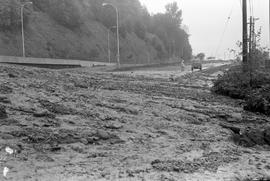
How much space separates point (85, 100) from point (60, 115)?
2.37 metres

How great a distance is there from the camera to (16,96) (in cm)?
1085

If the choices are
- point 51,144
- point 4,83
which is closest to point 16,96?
point 4,83

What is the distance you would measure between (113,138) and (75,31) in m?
73.4

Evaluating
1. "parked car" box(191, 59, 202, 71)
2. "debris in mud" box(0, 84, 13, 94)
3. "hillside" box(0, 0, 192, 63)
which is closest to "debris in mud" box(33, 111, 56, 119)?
"debris in mud" box(0, 84, 13, 94)

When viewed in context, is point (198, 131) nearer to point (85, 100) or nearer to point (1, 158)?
point (85, 100)

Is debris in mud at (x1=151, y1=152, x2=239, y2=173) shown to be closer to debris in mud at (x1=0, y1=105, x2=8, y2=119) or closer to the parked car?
debris in mud at (x1=0, y1=105, x2=8, y2=119)

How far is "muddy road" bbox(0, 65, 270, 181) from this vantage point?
6832 millimetres

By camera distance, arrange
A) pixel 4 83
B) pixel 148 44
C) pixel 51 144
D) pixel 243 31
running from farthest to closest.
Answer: pixel 148 44 < pixel 243 31 < pixel 4 83 < pixel 51 144

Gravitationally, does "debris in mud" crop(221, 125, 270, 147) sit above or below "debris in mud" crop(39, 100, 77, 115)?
below

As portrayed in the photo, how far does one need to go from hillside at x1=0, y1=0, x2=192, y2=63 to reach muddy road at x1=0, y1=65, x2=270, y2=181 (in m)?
48.1

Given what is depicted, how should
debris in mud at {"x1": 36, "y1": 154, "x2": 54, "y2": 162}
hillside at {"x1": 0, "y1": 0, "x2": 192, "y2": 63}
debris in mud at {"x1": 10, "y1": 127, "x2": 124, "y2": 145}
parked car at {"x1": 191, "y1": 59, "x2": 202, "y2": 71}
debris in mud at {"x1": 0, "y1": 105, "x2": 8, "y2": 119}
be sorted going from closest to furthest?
debris in mud at {"x1": 36, "y1": 154, "x2": 54, "y2": 162}
debris in mud at {"x1": 10, "y1": 127, "x2": 124, "y2": 145}
debris in mud at {"x1": 0, "y1": 105, "x2": 8, "y2": 119}
parked car at {"x1": 191, "y1": 59, "x2": 202, "y2": 71}
hillside at {"x1": 0, "y1": 0, "x2": 192, "y2": 63}

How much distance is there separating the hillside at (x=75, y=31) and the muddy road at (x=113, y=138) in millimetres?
48136

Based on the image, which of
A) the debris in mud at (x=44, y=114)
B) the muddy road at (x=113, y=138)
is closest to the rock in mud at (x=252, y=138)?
the muddy road at (x=113, y=138)

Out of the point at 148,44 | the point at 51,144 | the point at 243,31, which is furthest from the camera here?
the point at 148,44
